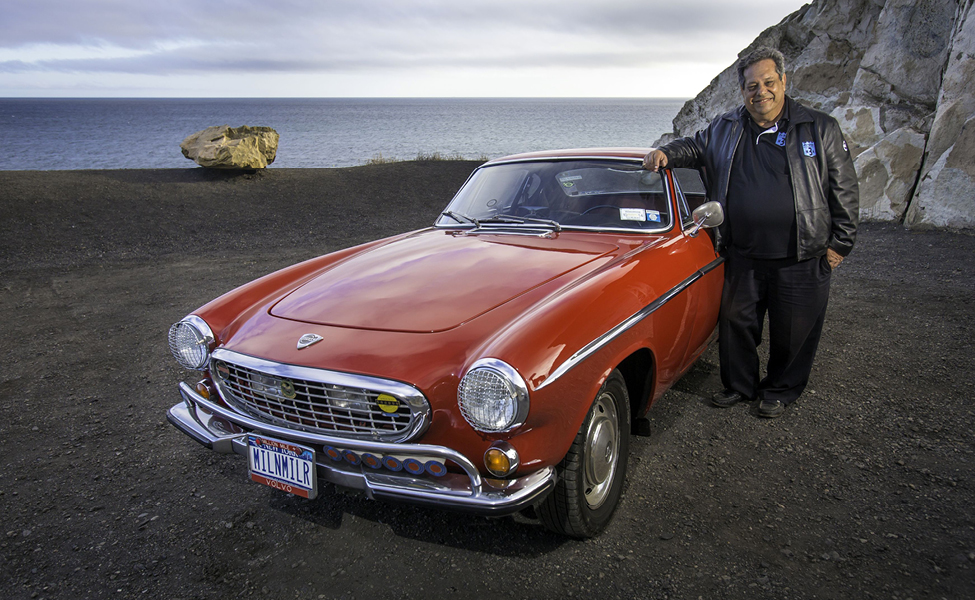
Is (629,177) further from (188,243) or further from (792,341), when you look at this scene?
(188,243)

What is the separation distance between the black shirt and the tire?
142cm

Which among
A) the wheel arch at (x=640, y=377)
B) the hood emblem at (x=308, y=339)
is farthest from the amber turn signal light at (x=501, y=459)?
the wheel arch at (x=640, y=377)

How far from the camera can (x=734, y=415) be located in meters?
3.75

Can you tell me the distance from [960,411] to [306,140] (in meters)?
49.5

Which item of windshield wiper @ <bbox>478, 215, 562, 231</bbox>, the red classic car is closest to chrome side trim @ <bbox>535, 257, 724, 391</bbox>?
the red classic car

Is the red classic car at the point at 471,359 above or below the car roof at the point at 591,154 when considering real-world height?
below

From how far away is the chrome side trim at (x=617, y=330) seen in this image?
88.2 inches

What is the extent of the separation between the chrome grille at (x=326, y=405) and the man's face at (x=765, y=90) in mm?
2530

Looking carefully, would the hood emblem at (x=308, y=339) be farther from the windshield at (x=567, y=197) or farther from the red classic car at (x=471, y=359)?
the windshield at (x=567, y=197)

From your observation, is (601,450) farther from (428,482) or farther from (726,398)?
(726,398)

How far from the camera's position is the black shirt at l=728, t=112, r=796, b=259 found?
3.39m

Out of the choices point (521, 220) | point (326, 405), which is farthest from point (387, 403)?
point (521, 220)

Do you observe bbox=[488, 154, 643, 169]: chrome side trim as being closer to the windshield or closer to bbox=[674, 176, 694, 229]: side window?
the windshield

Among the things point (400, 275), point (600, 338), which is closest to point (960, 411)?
point (600, 338)
